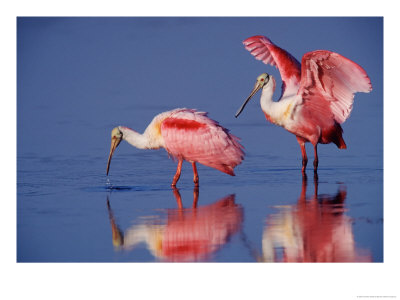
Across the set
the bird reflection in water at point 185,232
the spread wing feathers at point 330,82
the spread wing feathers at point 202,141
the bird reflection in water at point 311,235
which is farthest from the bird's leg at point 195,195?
the spread wing feathers at point 330,82

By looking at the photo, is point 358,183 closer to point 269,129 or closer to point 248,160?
point 248,160

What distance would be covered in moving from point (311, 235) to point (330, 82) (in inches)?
180

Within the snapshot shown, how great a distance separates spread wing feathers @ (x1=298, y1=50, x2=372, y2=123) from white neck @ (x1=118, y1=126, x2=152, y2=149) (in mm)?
2422

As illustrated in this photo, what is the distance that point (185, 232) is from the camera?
324 inches

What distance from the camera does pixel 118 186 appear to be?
11.2 meters

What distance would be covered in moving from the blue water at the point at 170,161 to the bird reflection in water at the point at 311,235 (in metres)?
0.02

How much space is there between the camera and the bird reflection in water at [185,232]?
25.1ft

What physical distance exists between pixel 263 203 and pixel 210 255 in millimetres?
2308

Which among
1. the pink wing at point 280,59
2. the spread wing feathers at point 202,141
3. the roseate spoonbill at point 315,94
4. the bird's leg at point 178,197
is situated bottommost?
the bird's leg at point 178,197

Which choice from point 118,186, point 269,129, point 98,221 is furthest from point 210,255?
point 269,129

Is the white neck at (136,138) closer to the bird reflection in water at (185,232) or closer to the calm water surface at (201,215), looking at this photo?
the calm water surface at (201,215)

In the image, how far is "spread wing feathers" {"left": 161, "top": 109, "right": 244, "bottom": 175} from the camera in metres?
10.9

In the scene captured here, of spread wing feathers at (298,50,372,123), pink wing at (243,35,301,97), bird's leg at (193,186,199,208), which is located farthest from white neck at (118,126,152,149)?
pink wing at (243,35,301,97)

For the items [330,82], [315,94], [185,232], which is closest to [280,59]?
[315,94]
